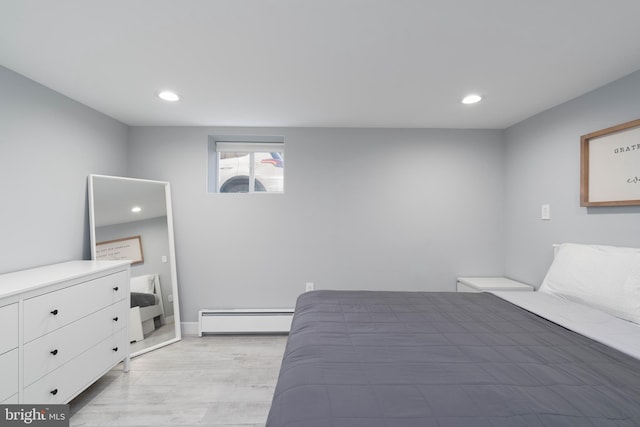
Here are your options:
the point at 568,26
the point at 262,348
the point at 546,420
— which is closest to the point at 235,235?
the point at 262,348

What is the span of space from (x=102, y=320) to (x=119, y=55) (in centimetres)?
185

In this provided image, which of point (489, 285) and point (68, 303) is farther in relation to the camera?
point (489, 285)

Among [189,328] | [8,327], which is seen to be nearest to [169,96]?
[8,327]

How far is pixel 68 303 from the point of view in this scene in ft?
5.60

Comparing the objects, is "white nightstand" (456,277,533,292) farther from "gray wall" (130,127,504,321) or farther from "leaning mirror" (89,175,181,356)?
"leaning mirror" (89,175,181,356)

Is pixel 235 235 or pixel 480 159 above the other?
pixel 480 159

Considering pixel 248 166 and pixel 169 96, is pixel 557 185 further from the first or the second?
pixel 169 96

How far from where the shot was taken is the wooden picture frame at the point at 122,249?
7.96 ft

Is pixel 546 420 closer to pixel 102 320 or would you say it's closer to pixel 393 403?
pixel 393 403

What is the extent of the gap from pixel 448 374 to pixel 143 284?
111 inches

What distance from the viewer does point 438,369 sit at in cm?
104
